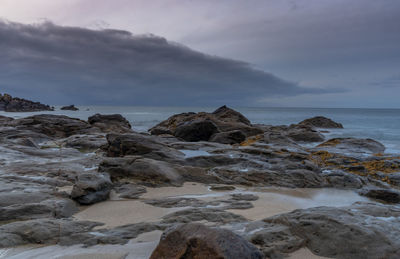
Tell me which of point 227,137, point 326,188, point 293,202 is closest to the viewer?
point 293,202

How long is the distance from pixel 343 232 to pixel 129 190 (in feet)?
15.1

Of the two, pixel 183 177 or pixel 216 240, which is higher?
pixel 216 240

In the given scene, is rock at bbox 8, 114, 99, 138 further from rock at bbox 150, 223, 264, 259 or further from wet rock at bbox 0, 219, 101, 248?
rock at bbox 150, 223, 264, 259

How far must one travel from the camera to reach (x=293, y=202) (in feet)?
20.9

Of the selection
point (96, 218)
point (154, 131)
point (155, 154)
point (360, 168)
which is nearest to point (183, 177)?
point (155, 154)

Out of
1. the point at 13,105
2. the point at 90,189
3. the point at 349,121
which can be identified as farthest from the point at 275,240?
→ the point at 13,105

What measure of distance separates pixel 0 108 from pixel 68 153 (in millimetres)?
97182

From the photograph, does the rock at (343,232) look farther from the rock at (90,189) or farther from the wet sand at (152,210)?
the rock at (90,189)

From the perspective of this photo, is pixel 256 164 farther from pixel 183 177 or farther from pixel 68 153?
pixel 68 153

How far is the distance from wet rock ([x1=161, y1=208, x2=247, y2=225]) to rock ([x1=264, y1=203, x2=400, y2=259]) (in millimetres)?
672

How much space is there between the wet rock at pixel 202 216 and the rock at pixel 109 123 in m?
18.8

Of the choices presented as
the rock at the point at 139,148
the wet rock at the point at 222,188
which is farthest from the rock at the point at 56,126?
the wet rock at the point at 222,188

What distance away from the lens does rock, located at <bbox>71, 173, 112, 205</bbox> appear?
19.0 feet

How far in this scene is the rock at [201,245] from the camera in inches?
108
